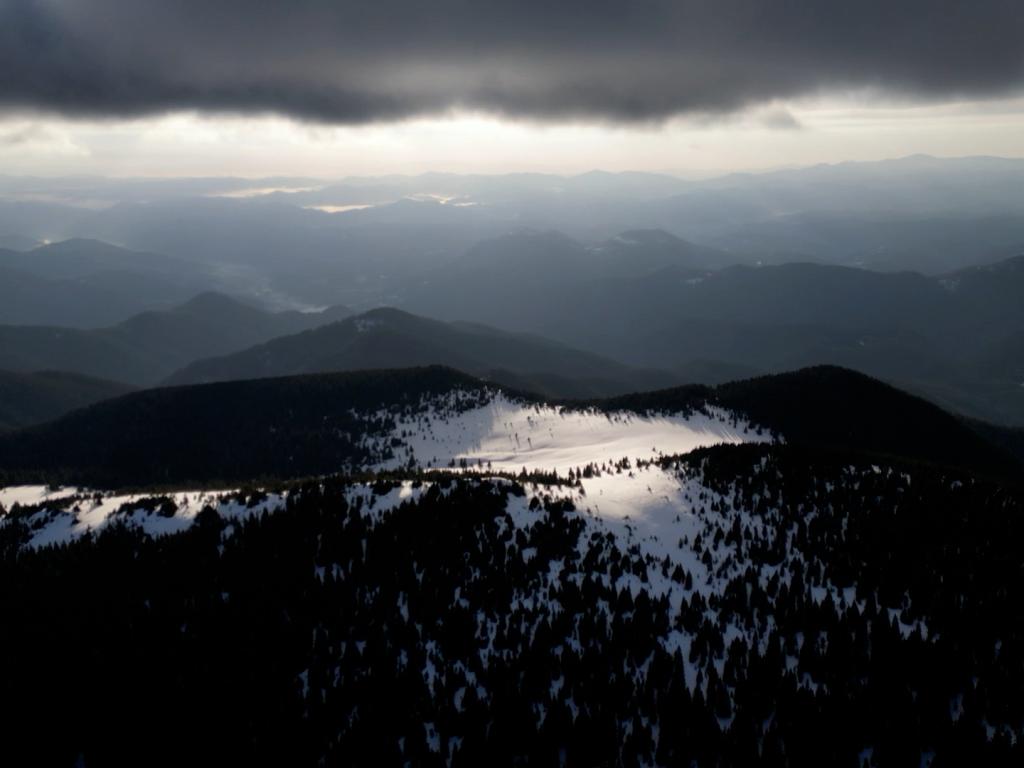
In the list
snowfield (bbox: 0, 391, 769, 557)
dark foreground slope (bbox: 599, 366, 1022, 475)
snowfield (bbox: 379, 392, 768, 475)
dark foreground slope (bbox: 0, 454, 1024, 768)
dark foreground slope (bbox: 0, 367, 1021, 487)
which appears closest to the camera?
dark foreground slope (bbox: 0, 454, 1024, 768)

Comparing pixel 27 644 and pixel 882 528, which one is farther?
pixel 882 528

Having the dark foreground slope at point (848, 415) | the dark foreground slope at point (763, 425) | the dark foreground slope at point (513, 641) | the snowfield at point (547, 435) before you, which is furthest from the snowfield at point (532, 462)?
the dark foreground slope at point (848, 415)

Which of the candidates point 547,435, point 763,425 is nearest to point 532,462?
point 547,435

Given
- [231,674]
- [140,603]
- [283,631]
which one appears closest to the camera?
[231,674]

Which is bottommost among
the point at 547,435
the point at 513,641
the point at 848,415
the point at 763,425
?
the point at 513,641

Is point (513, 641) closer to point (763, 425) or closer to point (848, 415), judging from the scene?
point (763, 425)

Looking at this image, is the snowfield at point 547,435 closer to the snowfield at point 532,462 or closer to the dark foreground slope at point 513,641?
the snowfield at point 532,462

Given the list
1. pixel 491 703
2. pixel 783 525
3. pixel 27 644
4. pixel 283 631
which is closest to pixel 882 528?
pixel 783 525

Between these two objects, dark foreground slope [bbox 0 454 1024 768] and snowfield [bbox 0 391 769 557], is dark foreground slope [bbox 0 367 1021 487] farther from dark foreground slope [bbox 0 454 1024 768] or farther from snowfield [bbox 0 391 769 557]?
dark foreground slope [bbox 0 454 1024 768]

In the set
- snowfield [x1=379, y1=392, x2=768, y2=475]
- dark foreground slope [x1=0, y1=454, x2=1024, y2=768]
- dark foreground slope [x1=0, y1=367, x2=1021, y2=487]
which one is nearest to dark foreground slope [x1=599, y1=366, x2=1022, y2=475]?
dark foreground slope [x1=0, y1=367, x2=1021, y2=487]

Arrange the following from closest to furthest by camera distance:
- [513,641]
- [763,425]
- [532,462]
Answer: [513,641] → [532,462] → [763,425]

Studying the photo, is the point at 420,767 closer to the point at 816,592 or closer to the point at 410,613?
the point at 410,613
